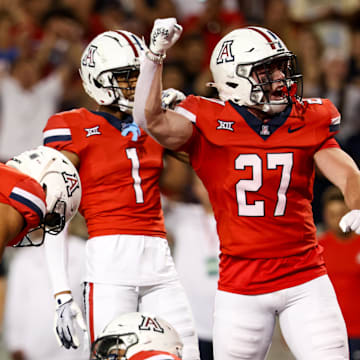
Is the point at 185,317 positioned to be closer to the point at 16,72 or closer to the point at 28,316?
the point at 28,316

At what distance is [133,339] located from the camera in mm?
2691

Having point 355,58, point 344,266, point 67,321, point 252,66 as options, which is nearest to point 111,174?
point 67,321

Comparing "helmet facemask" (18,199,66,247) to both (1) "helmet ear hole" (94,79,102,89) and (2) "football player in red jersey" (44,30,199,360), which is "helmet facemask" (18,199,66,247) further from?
(1) "helmet ear hole" (94,79,102,89)

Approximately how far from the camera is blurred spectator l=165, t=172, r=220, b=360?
5379 millimetres

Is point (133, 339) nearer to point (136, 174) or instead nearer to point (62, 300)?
point (62, 300)

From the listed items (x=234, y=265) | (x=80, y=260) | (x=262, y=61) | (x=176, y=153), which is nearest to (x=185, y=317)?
(x=234, y=265)

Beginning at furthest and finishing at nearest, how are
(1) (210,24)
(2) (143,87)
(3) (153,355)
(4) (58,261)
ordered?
(1) (210,24)
(4) (58,261)
(2) (143,87)
(3) (153,355)

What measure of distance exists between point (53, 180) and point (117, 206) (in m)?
0.72

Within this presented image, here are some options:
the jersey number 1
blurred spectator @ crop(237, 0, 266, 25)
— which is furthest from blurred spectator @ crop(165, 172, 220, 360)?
blurred spectator @ crop(237, 0, 266, 25)

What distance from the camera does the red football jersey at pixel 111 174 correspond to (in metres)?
3.77

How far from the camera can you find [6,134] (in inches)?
271

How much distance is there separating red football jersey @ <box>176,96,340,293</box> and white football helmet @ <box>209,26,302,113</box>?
0.22 feet

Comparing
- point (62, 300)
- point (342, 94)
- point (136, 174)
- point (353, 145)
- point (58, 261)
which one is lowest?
point (353, 145)

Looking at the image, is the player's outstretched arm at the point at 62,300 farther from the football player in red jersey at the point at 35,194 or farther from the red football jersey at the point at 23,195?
the red football jersey at the point at 23,195
